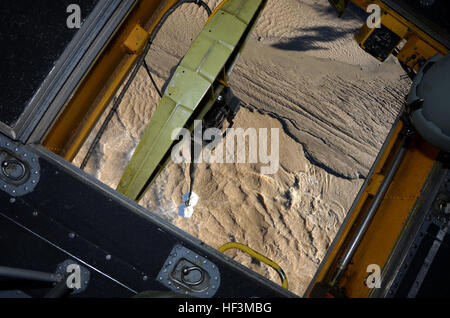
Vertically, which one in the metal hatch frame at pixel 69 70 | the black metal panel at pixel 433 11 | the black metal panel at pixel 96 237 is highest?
the black metal panel at pixel 433 11

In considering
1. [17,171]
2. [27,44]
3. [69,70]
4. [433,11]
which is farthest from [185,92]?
[433,11]

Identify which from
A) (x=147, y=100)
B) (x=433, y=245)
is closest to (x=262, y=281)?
(x=433, y=245)

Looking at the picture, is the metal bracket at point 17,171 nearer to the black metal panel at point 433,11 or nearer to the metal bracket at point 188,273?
the metal bracket at point 188,273

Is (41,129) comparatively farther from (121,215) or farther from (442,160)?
(442,160)

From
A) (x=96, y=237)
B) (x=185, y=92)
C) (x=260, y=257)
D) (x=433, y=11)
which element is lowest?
(x=96, y=237)

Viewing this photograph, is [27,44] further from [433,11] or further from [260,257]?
[433,11]

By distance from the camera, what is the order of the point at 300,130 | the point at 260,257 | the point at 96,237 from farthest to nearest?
1. the point at 300,130
2. the point at 260,257
3. the point at 96,237

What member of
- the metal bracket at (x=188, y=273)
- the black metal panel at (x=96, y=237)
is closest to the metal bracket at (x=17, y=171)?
the black metal panel at (x=96, y=237)
